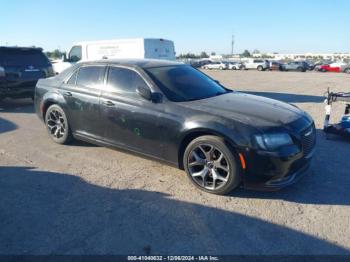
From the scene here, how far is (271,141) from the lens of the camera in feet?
12.2

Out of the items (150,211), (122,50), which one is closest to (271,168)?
(150,211)

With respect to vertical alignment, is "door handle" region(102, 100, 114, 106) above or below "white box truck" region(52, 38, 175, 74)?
below

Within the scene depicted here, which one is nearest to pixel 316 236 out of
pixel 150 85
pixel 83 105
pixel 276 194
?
pixel 276 194

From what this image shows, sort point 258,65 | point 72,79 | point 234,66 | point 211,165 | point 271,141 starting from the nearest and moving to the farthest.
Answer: point 271,141 < point 211,165 < point 72,79 < point 258,65 < point 234,66

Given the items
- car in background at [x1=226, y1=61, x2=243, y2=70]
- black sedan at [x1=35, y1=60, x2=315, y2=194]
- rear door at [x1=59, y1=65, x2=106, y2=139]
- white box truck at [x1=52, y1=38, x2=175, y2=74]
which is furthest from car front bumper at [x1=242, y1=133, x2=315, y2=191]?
car in background at [x1=226, y1=61, x2=243, y2=70]

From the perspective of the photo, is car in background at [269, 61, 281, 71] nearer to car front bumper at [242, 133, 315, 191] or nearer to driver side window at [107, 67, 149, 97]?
driver side window at [107, 67, 149, 97]

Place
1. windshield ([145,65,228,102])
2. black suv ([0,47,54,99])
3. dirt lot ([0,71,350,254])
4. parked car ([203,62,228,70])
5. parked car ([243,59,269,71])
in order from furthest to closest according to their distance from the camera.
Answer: parked car ([203,62,228,70]) → parked car ([243,59,269,71]) → black suv ([0,47,54,99]) → windshield ([145,65,228,102]) → dirt lot ([0,71,350,254])

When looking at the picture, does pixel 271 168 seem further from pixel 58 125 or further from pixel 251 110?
pixel 58 125

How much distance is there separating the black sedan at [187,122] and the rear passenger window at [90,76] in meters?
0.02

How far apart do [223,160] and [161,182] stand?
951 millimetres

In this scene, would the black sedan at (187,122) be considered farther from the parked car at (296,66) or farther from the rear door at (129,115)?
the parked car at (296,66)

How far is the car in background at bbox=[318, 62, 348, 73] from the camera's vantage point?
1419 inches

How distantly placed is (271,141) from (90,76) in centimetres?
321

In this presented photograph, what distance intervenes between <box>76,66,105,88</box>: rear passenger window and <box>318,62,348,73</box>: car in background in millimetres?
36552
